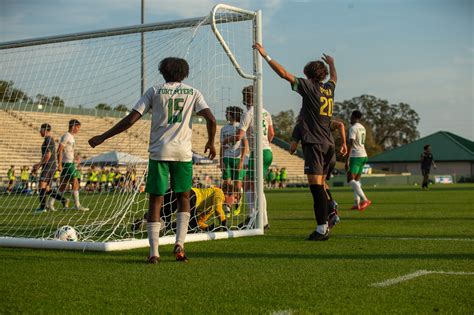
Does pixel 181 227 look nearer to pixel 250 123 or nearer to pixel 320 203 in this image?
pixel 320 203

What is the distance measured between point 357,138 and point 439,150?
63250 millimetres

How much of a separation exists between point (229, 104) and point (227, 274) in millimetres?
4568

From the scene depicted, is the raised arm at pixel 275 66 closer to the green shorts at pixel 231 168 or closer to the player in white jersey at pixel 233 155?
the player in white jersey at pixel 233 155

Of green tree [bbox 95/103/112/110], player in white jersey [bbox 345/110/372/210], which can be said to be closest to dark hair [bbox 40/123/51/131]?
green tree [bbox 95/103/112/110]

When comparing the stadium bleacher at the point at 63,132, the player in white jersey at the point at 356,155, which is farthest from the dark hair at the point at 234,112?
the player in white jersey at the point at 356,155

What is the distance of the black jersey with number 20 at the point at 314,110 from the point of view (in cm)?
818

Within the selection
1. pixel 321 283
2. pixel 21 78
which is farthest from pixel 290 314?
pixel 21 78

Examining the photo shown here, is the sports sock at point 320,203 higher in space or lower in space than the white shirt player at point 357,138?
lower

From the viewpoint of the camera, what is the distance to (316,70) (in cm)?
831

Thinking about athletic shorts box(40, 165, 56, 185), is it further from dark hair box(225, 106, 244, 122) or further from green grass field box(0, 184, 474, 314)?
green grass field box(0, 184, 474, 314)

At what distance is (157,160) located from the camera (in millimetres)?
6301

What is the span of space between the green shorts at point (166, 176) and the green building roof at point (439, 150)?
231ft

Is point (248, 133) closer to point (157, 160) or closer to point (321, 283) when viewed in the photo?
point (157, 160)

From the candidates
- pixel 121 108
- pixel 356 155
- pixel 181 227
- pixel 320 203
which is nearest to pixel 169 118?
pixel 181 227
